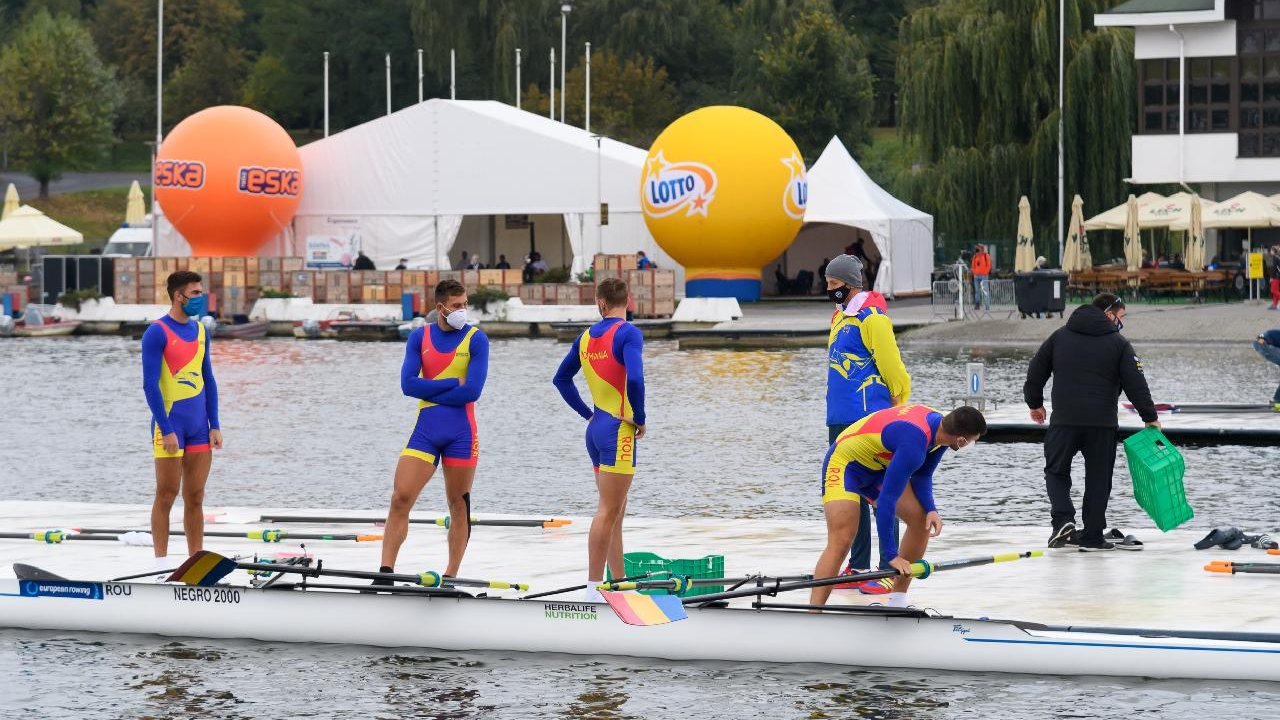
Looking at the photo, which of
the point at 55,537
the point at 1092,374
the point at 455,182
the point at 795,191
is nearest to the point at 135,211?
the point at 455,182

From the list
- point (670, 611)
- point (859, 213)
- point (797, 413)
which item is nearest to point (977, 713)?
point (670, 611)

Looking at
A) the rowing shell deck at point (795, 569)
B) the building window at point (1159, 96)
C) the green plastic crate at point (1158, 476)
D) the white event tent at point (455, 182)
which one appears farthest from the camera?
the white event tent at point (455, 182)

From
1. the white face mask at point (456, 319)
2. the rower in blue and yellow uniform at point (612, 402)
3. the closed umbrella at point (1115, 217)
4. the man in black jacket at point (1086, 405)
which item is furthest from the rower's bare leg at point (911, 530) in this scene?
the closed umbrella at point (1115, 217)

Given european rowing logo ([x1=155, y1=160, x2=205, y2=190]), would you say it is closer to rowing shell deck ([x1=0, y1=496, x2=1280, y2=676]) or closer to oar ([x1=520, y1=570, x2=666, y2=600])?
rowing shell deck ([x1=0, y1=496, x2=1280, y2=676])

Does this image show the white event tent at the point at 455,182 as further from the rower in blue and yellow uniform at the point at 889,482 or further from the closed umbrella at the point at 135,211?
the rower in blue and yellow uniform at the point at 889,482

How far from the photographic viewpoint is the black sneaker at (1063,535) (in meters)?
13.6

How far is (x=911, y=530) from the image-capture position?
1107 cm

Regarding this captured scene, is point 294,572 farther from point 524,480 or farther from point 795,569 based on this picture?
point 524,480

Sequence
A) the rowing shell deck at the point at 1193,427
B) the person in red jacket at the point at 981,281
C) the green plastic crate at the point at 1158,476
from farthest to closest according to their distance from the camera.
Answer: the person in red jacket at the point at 981,281 < the rowing shell deck at the point at 1193,427 < the green plastic crate at the point at 1158,476

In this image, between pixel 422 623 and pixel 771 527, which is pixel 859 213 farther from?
pixel 422 623

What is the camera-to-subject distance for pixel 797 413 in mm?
27203

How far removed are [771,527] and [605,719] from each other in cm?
509

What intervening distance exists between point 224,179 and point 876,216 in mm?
16361

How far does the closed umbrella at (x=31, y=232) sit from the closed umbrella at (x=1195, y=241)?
28143 millimetres
